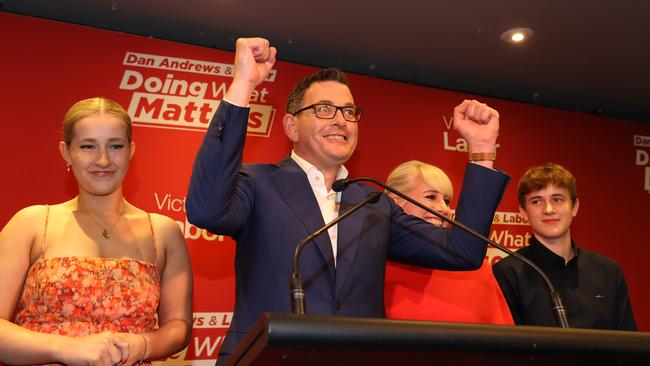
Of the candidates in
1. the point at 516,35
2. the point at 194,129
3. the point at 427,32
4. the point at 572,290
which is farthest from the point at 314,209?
the point at 516,35

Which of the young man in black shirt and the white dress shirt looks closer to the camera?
the white dress shirt

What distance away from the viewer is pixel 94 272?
215 cm

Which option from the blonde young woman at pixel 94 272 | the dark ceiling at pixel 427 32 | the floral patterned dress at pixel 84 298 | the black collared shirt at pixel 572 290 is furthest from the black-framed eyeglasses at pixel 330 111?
the dark ceiling at pixel 427 32

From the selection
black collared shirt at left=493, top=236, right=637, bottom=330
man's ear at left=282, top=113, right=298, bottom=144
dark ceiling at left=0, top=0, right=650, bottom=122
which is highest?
dark ceiling at left=0, top=0, right=650, bottom=122

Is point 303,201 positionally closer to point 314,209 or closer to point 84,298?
point 314,209

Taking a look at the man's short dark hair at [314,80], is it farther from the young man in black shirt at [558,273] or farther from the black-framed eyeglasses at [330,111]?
the young man in black shirt at [558,273]

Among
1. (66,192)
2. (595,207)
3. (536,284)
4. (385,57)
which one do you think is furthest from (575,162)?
(66,192)

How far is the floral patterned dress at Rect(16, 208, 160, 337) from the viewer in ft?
6.82

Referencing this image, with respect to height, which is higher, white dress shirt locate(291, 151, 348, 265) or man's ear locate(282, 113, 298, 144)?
man's ear locate(282, 113, 298, 144)

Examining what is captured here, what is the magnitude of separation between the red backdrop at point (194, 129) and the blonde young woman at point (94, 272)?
1.32 m

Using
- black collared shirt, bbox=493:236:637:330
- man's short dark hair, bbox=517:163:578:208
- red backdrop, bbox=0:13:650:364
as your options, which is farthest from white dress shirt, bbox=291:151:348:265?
red backdrop, bbox=0:13:650:364

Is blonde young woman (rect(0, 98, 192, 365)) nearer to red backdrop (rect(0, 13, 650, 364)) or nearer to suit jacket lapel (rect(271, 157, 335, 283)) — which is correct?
suit jacket lapel (rect(271, 157, 335, 283))

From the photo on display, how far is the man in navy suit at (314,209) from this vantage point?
5.77 ft

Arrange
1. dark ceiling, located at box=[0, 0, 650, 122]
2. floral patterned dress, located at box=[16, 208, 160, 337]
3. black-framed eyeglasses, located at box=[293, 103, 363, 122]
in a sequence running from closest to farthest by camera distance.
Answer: floral patterned dress, located at box=[16, 208, 160, 337] → black-framed eyeglasses, located at box=[293, 103, 363, 122] → dark ceiling, located at box=[0, 0, 650, 122]
